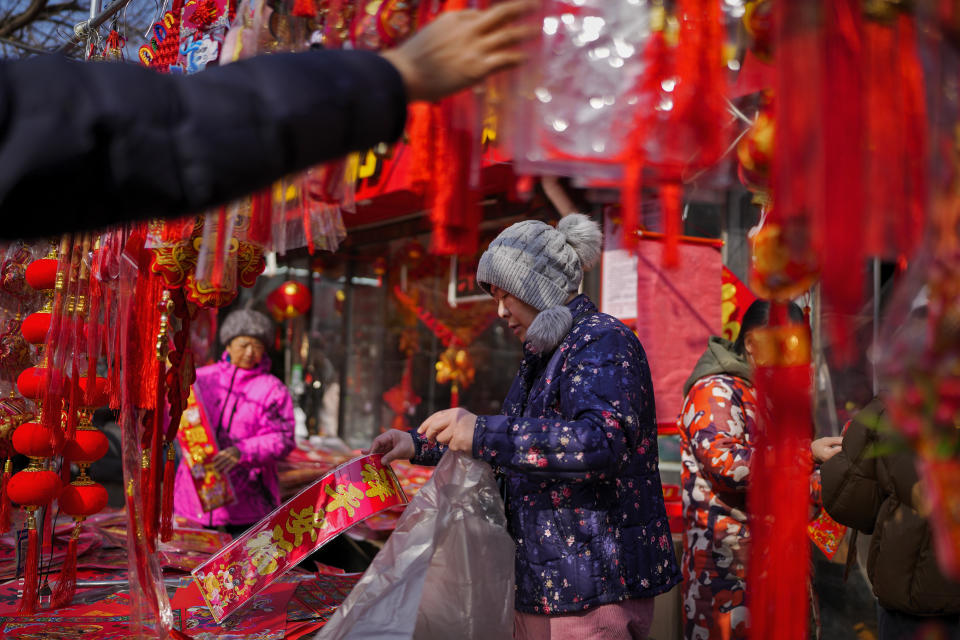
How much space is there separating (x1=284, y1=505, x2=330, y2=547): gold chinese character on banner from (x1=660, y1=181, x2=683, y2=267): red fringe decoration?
1.30 m

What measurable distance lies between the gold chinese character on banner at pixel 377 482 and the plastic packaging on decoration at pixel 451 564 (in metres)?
0.16

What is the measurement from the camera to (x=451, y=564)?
1.81 metres

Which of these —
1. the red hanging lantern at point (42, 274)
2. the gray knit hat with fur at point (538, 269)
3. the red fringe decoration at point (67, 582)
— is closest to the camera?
the gray knit hat with fur at point (538, 269)

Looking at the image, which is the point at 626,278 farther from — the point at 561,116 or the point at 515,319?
the point at 561,116

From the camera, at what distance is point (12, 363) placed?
3.04 m

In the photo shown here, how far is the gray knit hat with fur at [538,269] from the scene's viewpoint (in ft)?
5.90

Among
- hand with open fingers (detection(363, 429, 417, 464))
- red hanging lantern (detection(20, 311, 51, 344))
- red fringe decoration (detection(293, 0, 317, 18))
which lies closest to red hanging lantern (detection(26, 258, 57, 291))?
red hanging lantern (detection(20, 311, 51, 344))

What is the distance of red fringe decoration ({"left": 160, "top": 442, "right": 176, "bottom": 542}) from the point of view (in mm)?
2348

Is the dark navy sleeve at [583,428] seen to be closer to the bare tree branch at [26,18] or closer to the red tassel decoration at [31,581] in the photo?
the red tassel decoration at [31,581]

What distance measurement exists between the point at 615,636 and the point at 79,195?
1.28m

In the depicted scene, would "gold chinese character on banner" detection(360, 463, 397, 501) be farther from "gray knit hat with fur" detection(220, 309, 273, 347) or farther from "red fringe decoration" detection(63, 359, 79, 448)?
"gray knit hat with fur" detection(220, 309, 273, 347)

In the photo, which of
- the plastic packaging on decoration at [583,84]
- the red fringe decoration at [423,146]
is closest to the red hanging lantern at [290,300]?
the red fringe decoration at [423,146]

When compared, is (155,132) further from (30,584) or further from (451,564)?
(30,584)

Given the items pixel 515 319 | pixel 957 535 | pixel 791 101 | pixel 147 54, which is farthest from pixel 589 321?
pixel 147 54
